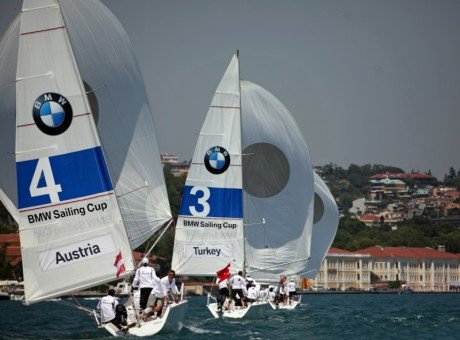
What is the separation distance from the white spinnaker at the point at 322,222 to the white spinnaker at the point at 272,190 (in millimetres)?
7484

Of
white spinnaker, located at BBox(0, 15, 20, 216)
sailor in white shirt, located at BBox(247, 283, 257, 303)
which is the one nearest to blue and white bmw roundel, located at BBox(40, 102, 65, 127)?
white spinnaker, located at BBox(0, 15, 20, 216)

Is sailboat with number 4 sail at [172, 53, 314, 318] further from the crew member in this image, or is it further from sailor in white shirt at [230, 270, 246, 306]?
the crew member

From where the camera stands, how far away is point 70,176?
22.6m

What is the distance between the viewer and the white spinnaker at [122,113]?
29891 mm

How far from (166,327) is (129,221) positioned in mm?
6124

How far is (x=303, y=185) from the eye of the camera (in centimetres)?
4281

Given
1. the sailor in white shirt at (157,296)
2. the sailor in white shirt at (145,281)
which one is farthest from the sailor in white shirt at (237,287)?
the sailor in white shirt at (145,281)

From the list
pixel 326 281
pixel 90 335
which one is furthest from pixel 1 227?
pixel 90 335

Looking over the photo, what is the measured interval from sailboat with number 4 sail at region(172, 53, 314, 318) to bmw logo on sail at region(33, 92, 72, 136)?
14359 mm

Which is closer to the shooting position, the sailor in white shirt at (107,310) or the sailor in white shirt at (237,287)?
the sailor in white shirt at (107,310)

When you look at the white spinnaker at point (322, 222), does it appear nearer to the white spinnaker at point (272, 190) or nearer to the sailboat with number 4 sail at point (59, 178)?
the white spinnaker at point (272, 190)

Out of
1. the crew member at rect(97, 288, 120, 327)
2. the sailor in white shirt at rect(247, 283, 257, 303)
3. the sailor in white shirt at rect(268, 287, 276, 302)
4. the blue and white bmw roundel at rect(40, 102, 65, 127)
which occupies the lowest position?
the sailor in white shirt at rect(268, 287, 276, 302)

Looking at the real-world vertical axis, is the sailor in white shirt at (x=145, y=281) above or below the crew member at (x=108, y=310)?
above

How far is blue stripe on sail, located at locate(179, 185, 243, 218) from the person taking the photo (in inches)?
1441
